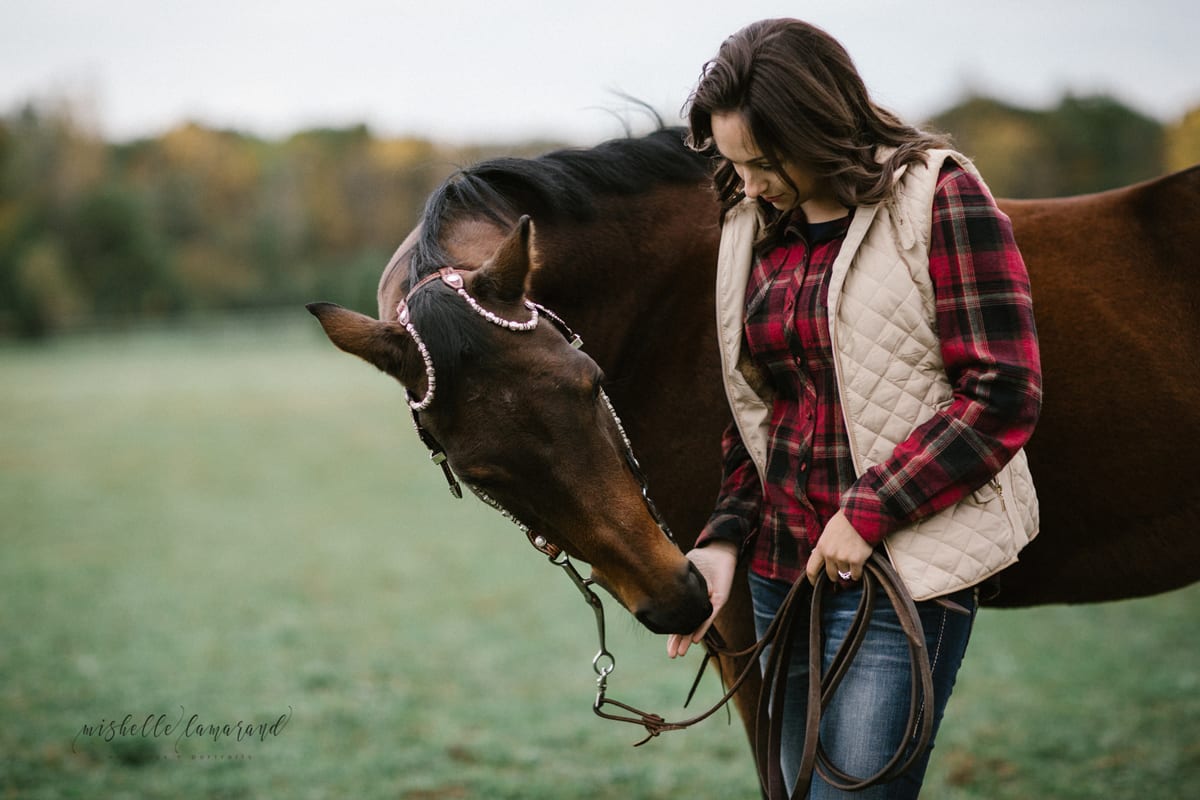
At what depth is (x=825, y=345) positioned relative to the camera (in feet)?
5.70

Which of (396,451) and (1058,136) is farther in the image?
(1058,136)

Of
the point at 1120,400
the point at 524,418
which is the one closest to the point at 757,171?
the point at 524,418

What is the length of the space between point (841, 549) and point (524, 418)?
67 cm

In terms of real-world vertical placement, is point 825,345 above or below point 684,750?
above

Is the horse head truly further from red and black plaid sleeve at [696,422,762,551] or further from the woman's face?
the woman's face

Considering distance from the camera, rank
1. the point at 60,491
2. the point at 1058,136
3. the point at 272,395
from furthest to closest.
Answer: the point at 1058,136 → the point at 272,395 → the point at 60,491

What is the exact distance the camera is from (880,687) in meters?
1.69

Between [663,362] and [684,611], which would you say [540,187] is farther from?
[684,611]

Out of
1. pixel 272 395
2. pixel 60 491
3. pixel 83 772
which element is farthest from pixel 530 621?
pixel 272 395

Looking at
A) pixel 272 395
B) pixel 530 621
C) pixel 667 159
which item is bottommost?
pixel 272 395

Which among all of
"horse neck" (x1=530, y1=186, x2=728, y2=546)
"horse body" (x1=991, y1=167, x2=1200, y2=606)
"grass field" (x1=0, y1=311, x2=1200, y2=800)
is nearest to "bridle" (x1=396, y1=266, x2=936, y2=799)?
"horse neck" (x1=530, y1=186, x2=728, y2=546)

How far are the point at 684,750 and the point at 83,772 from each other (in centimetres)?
303

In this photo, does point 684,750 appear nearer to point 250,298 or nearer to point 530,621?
point 530,621

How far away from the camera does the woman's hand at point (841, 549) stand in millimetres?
1673
